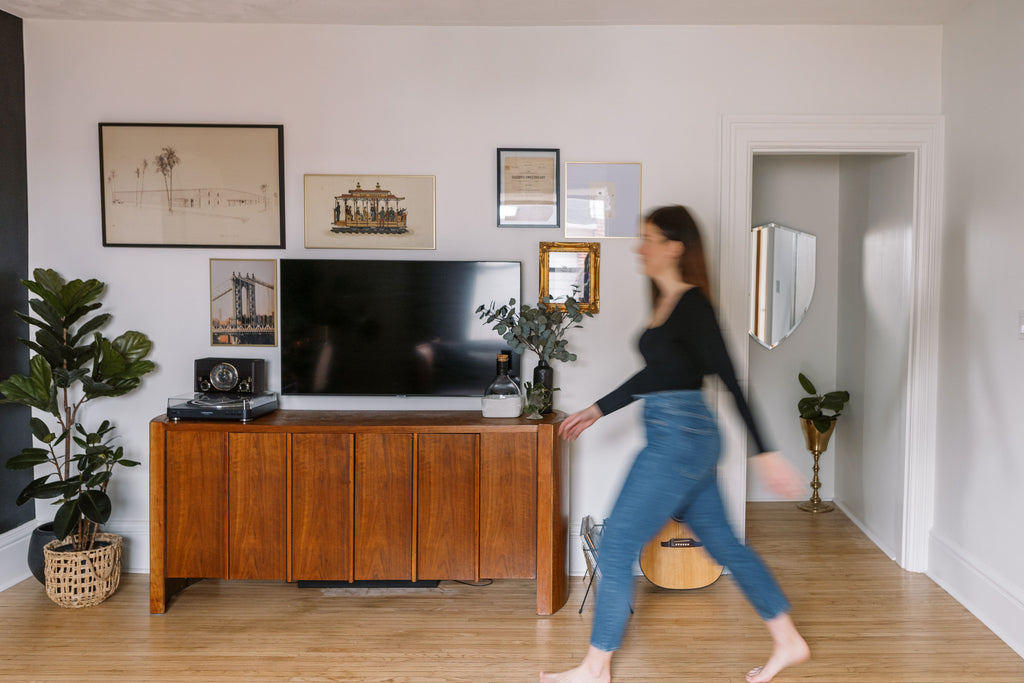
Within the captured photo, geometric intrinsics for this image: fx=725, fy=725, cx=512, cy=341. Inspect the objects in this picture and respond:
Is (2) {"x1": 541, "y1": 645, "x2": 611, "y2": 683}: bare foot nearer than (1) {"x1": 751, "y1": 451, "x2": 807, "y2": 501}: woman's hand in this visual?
No

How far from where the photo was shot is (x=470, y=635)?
2.76 meters

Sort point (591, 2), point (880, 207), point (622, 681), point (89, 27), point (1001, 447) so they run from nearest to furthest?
point (622, 681)
point (1001, 447)
point (591, 2)
point (89, 27)
point (880, 207)

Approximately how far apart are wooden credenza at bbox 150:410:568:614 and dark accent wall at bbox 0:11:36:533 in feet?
2.78

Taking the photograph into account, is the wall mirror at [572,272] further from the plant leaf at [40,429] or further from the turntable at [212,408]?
the plant leaf at [40,429]

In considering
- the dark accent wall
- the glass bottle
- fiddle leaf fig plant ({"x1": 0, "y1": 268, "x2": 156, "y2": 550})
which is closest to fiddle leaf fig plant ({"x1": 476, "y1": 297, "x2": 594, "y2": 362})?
the glass bottle

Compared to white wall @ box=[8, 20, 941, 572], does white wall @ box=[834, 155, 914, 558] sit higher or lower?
lower

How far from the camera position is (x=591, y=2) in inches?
118

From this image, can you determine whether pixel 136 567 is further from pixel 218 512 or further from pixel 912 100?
pixel 912 100

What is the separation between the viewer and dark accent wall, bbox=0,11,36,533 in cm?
319

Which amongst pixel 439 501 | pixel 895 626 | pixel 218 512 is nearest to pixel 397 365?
pixel 439 501

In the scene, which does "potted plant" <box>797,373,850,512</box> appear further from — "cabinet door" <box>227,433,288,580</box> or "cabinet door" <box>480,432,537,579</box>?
"cabinet door" <box>227,433,288,580</box>

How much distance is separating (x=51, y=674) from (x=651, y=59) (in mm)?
3362

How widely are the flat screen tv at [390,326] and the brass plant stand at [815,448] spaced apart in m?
2.09

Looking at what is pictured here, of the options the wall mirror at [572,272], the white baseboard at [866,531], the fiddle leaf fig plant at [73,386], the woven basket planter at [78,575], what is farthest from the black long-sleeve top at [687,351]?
the woven basket planter at [78,575]
